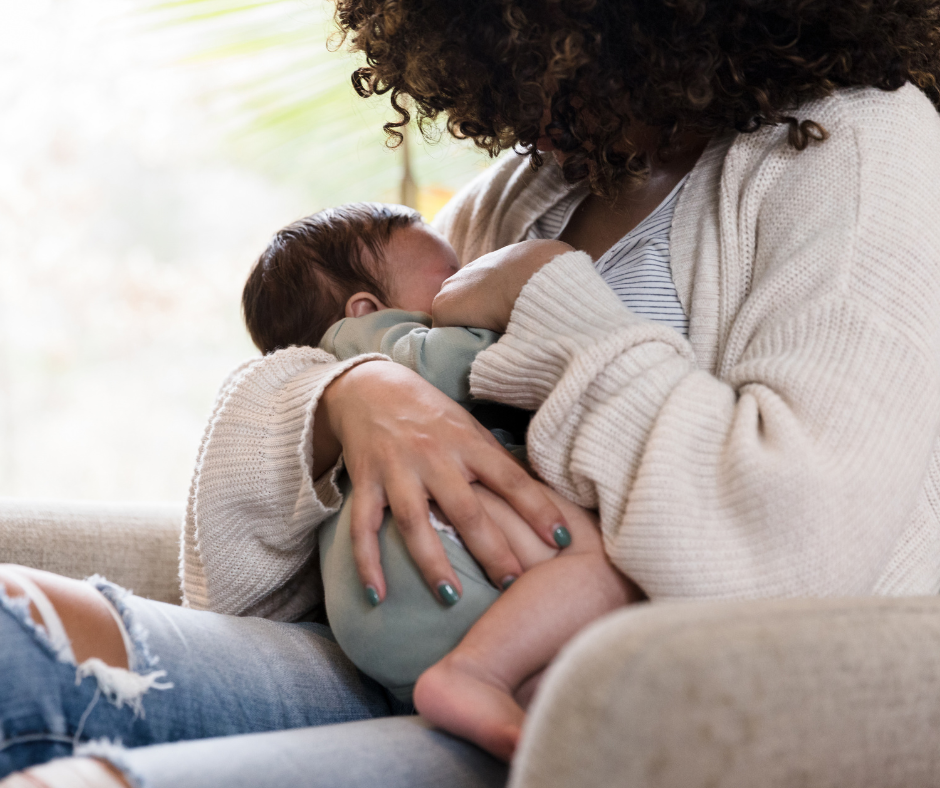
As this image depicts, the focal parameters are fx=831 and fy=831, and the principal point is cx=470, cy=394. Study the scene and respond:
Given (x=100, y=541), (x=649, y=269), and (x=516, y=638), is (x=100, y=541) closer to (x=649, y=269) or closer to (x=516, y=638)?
(x=516, y=638)

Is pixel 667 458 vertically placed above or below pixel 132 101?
below

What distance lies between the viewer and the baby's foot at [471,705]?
64 centimetres

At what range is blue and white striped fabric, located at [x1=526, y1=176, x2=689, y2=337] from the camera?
0.97 meters

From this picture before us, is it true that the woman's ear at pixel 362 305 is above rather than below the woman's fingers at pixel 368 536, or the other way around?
above

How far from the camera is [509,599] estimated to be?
76cm

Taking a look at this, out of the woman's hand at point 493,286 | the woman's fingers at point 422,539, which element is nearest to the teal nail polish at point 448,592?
the woman's fingers at point 422,539

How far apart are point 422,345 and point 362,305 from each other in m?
0.20

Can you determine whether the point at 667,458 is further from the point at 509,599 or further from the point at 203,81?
the point at 203,81

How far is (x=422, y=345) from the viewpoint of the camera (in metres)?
1.01

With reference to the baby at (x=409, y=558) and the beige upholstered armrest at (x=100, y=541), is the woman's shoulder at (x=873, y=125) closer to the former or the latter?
the baby at (x=409, y=558)

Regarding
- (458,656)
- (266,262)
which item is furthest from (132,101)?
(458,656)

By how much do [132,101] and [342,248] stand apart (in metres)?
1.88

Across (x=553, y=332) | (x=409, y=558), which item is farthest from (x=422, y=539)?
(x=553, y=332)

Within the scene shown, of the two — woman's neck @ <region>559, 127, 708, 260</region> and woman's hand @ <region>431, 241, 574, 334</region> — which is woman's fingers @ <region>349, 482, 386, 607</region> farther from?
woman's neck @ <region>559, 127, 708, 260</region>
